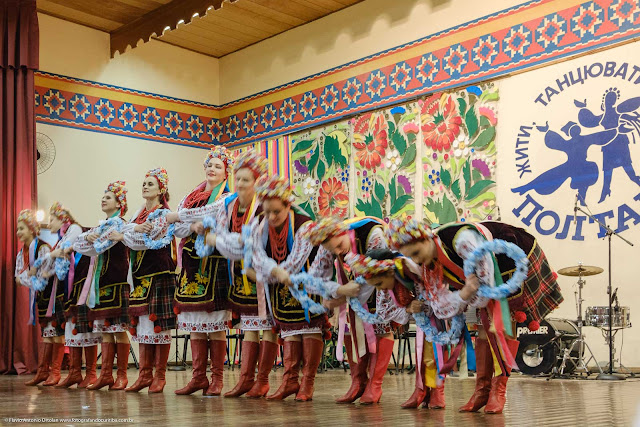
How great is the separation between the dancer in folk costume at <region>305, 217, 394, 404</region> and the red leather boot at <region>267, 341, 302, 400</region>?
0.92ft

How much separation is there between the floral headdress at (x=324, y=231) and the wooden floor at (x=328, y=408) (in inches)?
30.2

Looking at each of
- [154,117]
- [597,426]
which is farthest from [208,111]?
[597,426]

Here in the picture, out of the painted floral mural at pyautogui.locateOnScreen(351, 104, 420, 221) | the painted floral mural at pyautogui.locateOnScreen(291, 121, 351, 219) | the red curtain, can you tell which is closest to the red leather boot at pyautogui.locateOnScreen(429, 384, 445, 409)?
the painted floral mural at pyautogui.locateOnScreen(351, 104, 420, 221)

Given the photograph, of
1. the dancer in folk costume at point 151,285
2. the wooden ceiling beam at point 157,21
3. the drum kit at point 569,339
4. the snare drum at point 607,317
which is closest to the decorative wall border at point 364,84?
the wooden ceiling beam at point 157,21

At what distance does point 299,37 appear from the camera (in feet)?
30.7

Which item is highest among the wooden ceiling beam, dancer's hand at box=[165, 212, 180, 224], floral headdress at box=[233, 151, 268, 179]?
the wooden ceiling beam

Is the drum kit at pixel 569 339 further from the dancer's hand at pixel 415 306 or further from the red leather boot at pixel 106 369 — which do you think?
the red leather boot at pixel 106 369

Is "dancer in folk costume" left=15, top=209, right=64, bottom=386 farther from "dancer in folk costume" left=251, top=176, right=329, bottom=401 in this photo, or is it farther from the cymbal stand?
the cymbal stand

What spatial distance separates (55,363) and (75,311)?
0.68 metres

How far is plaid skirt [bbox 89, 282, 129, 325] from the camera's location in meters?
5.05

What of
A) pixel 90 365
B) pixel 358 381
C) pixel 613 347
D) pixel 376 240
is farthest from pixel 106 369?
pixel 613 347

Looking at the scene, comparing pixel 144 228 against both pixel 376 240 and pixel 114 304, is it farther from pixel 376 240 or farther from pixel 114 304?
pixel 376 240

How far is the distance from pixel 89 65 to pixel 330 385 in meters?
5.48

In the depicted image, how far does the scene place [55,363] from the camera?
5812 millimetres
